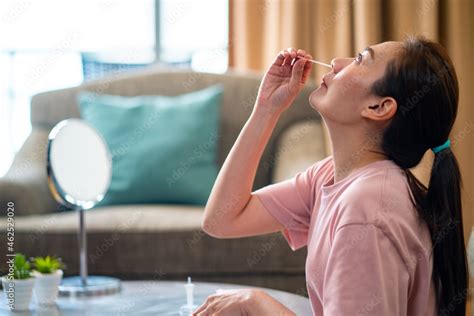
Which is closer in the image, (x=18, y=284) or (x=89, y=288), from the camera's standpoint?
(x=18, y=284)

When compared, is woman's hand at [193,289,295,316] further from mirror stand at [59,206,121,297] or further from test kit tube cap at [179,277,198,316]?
mirror stand at [59,206,121,297]

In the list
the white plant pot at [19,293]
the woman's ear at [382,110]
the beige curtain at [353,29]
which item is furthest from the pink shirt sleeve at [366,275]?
the beige curtain at [353,29]

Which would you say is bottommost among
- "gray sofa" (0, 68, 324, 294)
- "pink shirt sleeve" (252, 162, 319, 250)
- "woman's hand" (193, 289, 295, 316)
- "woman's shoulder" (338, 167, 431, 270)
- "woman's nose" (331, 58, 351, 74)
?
"gray sofa" (0, 68, 324, 294)

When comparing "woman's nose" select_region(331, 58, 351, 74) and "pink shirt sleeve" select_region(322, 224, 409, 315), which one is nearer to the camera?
"pink shirt sleeve" select_region(322, 224, 409, 315)

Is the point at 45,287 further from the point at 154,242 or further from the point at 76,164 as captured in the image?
the point at 154,242

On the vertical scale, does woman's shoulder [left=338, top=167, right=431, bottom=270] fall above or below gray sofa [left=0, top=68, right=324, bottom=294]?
above

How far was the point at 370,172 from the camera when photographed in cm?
117

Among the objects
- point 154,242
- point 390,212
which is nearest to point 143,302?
point 390,212

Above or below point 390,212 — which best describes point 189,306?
below

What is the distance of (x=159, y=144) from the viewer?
273 cm

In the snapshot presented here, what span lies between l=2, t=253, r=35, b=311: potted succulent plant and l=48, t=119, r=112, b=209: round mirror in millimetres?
373

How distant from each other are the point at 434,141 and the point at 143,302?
703 mm

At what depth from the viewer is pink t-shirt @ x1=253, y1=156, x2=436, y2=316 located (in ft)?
3.44

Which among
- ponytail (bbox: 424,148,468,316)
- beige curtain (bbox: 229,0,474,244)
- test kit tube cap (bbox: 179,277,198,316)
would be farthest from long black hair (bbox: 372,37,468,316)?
beige curtain (bbox: 229,0,474,244)
